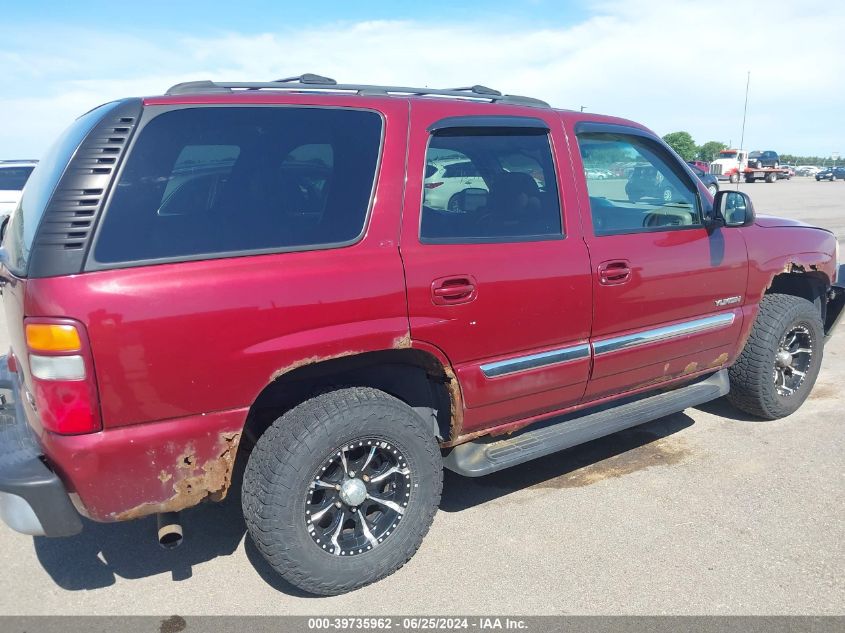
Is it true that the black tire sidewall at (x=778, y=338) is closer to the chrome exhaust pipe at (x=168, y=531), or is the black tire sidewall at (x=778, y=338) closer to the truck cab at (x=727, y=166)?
the chrome exhaust pipe at (x=168, y=531)

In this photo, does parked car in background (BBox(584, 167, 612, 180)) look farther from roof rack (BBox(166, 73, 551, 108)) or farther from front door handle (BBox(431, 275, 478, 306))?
front door handle (BBox(431, 275, 478, 306))

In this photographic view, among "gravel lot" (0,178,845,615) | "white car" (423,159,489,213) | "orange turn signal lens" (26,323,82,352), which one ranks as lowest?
"gravel lot" (0,178,845,615)

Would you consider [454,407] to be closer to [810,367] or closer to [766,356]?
[766,356]

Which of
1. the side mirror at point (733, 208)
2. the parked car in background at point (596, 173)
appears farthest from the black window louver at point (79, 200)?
the side mirror at point (733, 208)

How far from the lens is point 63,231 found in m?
2.24

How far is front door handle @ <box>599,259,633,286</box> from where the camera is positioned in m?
3.32

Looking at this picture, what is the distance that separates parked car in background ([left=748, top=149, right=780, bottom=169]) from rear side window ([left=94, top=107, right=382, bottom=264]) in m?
47.7

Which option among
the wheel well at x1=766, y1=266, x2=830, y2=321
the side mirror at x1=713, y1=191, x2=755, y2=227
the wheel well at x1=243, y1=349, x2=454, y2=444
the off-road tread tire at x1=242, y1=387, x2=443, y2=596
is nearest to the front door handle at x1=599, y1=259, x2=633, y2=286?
the side mirror at x1=713, y1=191, x2=755, y2=227

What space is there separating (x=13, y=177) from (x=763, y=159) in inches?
1778

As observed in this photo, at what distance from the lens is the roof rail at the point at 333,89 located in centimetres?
278

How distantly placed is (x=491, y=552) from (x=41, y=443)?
1.89 meters

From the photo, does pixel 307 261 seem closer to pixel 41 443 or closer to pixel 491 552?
pixel 41 443

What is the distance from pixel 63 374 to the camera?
87.3 inches

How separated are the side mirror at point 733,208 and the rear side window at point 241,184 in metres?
2.11
